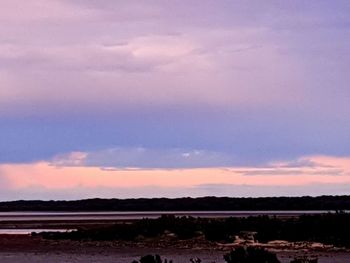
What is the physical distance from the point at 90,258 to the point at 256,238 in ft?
36.0

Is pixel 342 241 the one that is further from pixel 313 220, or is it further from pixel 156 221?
pixel 156 221

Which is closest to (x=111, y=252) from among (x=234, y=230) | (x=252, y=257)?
(x=234, y=230)

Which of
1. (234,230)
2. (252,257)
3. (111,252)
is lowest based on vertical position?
(252,257)

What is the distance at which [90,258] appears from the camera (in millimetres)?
38344

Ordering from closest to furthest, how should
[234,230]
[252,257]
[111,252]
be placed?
[252,257] < [111,252] < [234,230]

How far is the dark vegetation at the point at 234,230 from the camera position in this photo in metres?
45.9

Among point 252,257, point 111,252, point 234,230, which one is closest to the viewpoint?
point 252,257

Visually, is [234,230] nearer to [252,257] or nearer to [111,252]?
[111,252]

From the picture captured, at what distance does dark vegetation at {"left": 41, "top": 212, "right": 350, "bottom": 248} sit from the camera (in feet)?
151

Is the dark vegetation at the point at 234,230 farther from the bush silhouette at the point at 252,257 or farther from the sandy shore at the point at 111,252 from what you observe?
the bush silhouette at the point at 252,257

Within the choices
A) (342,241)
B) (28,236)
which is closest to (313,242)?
(342,241)

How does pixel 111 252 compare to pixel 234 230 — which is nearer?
pixel 111 252

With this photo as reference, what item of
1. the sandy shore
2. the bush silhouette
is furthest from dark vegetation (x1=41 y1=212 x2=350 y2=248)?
the bush silhouette

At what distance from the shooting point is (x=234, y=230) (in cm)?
4928
